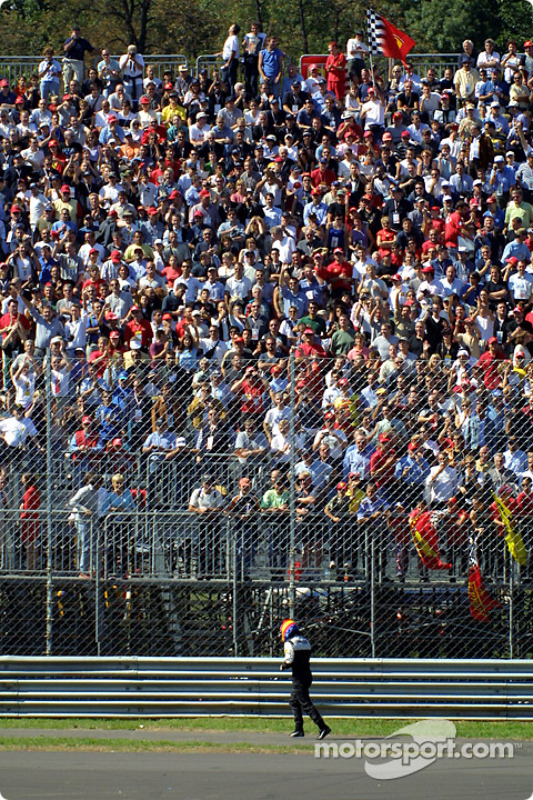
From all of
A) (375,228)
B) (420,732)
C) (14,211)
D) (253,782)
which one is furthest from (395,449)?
(14,211)

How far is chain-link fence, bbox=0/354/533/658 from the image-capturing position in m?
11.9

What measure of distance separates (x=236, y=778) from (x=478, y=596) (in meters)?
2.99

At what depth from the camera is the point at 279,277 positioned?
756 inches

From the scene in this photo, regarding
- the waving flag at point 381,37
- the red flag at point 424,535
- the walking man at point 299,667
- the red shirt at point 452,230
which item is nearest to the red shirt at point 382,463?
the red flag at point 424,535

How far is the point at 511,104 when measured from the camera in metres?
22.8

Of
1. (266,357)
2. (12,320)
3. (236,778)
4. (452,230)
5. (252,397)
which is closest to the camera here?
(236,778)

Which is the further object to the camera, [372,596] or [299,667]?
[372,596]

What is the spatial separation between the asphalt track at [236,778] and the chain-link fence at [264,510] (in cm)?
142

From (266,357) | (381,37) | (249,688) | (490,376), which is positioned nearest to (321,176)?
(381,37)

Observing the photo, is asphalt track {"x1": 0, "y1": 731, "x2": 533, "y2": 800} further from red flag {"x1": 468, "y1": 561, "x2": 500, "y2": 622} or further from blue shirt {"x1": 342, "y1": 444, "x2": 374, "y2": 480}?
blue shirt {"x1": 342, "y1": 444, "x2": 374, "y2": 480}

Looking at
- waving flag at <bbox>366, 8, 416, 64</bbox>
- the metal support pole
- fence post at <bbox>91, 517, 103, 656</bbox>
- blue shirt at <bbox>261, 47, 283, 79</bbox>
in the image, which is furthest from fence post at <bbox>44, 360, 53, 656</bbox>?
waving flag at <bbox>366, 8, 416, 64</bbox>

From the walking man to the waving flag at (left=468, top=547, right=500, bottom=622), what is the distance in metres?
1.65

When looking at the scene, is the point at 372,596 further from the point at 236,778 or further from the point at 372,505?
the point at 236,778

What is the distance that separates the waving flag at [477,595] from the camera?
11.9 meters
